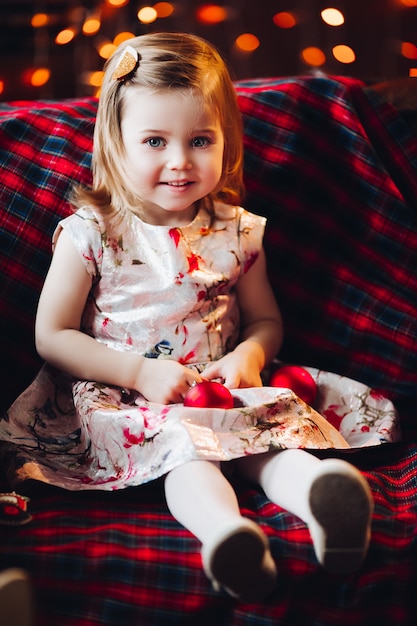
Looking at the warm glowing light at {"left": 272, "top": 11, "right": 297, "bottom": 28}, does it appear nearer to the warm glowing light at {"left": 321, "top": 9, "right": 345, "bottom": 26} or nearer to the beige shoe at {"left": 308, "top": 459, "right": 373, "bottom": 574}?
the warm glowing light at {"left": 321, "top": 9, "right": 345, "bottom": 26}

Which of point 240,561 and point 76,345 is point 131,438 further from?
point 240,561

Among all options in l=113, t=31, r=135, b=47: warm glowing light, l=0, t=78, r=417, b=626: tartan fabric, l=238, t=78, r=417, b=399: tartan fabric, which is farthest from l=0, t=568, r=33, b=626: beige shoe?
l=113, t=31, r=135, b=47: warm glowing light

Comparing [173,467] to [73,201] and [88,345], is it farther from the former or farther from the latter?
[73,201]

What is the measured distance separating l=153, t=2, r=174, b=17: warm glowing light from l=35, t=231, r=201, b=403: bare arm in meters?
1.46

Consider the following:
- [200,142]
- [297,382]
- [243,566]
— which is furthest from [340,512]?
[200,142]

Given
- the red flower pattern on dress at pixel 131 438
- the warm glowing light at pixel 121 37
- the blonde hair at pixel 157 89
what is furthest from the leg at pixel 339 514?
the warm glowing light at pixel 121 37

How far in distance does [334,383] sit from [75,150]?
2.10ft

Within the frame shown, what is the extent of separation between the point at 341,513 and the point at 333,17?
187cm

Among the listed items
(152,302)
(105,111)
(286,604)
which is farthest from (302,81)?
(286,604)

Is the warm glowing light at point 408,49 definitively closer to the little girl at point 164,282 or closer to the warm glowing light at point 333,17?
the warm glowing light at point 333,17

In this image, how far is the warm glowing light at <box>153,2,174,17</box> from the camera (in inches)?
98.1

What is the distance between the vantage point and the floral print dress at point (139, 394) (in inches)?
A: 44.4

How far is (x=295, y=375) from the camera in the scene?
1.32m

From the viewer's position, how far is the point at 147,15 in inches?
89.7
